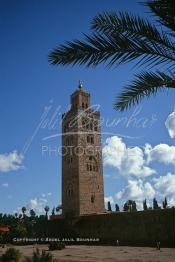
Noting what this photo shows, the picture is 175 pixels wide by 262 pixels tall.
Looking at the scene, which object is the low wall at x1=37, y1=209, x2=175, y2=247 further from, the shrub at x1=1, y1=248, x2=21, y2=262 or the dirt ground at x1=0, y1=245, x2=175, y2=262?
the shrub at x1=1, y1=248, x2=21, y2=262

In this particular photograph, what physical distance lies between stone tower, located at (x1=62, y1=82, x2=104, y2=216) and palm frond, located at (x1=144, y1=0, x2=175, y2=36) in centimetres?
3692

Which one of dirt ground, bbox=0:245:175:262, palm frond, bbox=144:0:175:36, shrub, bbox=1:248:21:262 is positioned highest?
palm frond, bbox=144:0:175:36

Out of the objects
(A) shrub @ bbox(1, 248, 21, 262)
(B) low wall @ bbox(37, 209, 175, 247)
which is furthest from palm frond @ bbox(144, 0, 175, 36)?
(B) low wall @ bbox(37, 209, 175, 247)

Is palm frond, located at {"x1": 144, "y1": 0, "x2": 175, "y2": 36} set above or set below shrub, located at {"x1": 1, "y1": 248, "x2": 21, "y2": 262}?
above

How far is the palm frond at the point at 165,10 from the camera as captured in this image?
14.9 ft

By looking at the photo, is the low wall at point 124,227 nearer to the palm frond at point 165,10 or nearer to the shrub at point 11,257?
the shrub at point 11,257

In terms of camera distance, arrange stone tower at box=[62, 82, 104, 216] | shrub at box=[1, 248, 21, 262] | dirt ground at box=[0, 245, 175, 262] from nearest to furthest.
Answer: shrub at box=[1, 248, 21, 262] < dirt ground at box=[0, 245, 175, 262] < stone tower at box=[62, 82, 104, 216]

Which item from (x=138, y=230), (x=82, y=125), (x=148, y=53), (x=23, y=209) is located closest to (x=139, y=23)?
(x=148, y=53)

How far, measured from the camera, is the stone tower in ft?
139

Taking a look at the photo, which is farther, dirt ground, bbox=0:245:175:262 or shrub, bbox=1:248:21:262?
dirt ground, bbox=0:245:175:262

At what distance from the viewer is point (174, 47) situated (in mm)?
5051

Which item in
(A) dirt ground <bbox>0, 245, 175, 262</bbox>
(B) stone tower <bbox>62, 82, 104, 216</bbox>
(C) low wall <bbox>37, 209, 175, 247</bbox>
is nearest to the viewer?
(A) dirt ground <bbox>0, 245, 175, 262</bbox>

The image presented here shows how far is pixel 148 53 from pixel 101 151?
4268cm

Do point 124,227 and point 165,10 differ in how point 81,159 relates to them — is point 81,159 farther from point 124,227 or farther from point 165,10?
point 165,10
